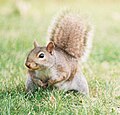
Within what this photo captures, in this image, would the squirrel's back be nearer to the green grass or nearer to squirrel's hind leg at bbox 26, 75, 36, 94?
the green grass

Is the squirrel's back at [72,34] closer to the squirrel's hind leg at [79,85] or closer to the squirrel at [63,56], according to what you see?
the squirrel at [63,56]

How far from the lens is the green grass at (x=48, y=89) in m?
3.70

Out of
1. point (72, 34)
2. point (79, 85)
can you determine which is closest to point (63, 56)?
point (79, 85)

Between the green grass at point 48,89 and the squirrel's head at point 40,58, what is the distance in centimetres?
26

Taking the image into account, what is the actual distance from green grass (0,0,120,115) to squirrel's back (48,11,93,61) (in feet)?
1.05

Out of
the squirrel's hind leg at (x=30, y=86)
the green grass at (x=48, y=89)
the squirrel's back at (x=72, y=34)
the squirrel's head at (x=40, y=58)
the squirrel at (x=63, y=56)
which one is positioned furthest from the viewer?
the squirrel's back at (x=72, y=34)

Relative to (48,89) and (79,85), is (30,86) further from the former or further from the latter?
(79,85)

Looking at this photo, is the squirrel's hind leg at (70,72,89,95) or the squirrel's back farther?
the squirrel's back

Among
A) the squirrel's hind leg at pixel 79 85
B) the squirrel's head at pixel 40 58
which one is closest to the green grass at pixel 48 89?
the squirrel's hind leg at pixel 79 85

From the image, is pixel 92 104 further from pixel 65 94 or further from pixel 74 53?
pixel 74 53

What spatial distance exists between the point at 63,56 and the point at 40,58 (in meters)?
0.35

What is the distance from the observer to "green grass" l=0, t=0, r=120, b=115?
12.1 ft

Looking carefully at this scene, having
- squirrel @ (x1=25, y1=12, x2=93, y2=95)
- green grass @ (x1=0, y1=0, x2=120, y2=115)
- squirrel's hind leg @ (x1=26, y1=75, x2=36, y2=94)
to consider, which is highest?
squirrel @ (x1=25, y1=12, x2=93, y2=95)

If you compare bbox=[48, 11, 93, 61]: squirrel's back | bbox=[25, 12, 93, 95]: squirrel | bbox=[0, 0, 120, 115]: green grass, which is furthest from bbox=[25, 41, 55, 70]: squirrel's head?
bbox=[48, 11, 93, 61]: squirrel's back
